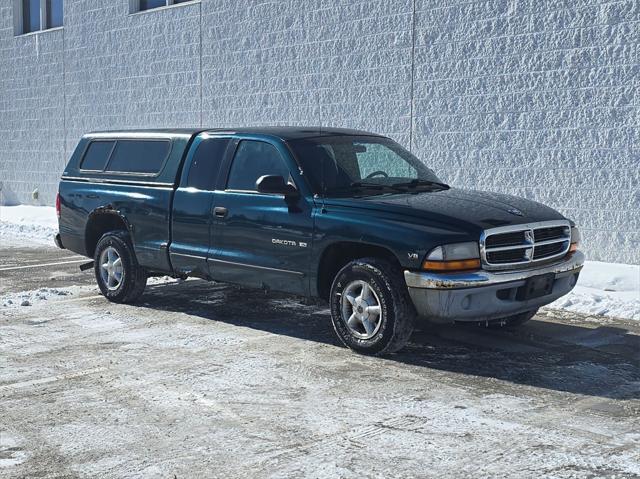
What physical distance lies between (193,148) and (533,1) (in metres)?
5.50

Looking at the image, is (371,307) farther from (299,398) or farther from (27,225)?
(27,225)

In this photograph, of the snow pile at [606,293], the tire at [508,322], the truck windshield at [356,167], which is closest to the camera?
the truck windshield at [356,167]

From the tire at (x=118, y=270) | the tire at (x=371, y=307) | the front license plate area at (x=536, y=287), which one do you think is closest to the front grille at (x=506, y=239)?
the front license plate area at (x=536, y=287)

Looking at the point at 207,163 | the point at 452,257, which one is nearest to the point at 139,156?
the point at 207,163

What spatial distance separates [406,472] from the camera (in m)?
4.66

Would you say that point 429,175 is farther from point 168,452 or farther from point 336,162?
point 168,452

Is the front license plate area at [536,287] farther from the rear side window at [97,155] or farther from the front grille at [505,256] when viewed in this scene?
the rear side window at [97,155]

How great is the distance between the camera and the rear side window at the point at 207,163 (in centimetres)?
858

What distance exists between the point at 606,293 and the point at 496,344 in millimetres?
2756

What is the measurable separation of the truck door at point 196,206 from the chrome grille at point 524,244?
2.81m

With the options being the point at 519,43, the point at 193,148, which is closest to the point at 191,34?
the point at 519,43

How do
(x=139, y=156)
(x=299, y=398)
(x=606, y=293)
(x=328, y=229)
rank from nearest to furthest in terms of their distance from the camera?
(x=299, y=398) < (x=328, y=229) < (x=139, y=156) < (x=606, y=293)

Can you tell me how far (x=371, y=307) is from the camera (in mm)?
7117

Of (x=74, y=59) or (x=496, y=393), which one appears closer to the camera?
(x=496, y=393)
